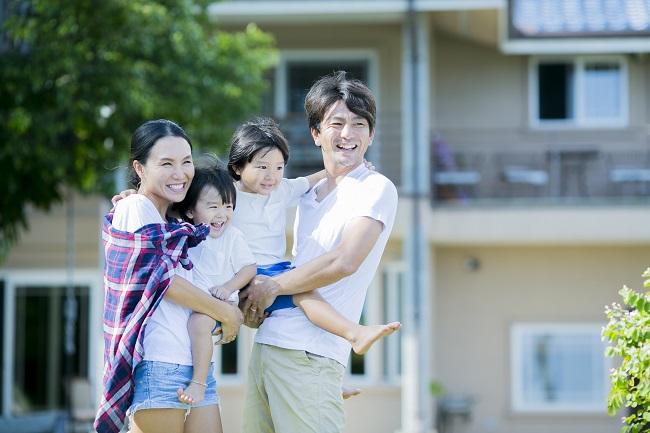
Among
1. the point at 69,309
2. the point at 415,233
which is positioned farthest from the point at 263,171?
the point at 69,309

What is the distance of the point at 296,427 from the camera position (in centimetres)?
468

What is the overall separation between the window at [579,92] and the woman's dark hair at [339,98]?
12.2 m

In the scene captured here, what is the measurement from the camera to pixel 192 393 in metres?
4.52

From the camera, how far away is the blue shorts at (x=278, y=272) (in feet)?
15.8

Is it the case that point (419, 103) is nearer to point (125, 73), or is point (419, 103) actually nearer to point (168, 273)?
point (125, 73)

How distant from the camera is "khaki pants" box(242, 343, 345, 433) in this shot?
468 cm

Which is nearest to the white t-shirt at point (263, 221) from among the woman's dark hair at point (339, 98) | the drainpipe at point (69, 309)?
the woman's dark hair at point (339, 98)

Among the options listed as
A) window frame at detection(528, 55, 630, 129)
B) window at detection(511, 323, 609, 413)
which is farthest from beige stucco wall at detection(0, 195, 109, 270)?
window frame at detection(528, 55, 630, 129)

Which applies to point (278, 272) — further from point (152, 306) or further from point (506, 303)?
point (506, 303)

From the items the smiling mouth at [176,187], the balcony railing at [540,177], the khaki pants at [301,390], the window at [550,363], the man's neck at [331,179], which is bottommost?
the window at [550,363]

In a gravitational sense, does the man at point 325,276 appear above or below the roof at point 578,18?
below

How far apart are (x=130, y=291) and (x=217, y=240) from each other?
1.60 feet

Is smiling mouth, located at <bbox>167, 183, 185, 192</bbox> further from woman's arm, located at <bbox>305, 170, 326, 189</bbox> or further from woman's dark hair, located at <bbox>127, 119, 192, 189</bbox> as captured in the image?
woman's arm, located at <bbox>305, 170, 326, 189</bbox>

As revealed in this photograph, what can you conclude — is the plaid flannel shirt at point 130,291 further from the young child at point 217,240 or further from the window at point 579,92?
the window at point 579,92
